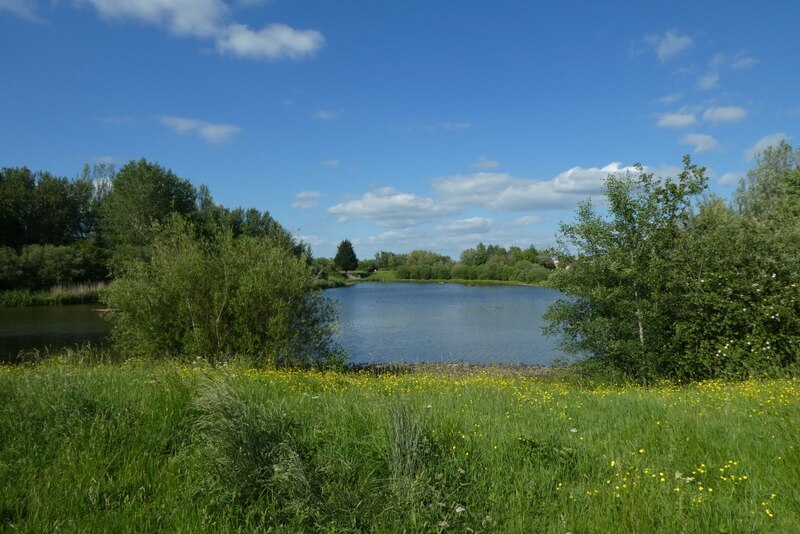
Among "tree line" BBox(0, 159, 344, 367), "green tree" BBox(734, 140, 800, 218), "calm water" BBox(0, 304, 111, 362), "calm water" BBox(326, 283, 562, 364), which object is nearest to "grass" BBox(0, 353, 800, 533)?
"tree line" BBox(0, 159, 344, 367)

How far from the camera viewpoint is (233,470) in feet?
13.2

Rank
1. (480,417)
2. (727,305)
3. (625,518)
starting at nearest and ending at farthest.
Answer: (625,518)
(480,417)
(727,305)

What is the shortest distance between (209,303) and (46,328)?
22199 millimetres

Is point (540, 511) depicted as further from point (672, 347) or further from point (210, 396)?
point (672, 347)

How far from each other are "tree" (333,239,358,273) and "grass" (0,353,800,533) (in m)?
132

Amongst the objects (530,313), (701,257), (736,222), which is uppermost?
(736,222)

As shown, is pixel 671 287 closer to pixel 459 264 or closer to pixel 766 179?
pixel 766 179

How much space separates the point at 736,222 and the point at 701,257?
6.08ft

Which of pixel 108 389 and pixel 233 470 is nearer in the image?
pixel 233 470

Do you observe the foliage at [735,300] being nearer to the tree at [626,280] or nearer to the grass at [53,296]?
the tree at [626,280]

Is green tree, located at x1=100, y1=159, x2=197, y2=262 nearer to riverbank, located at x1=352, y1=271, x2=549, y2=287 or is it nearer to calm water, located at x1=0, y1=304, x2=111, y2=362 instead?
calm water, located at x1=0, y1=304, x2=111, y2=362

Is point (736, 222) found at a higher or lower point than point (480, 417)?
higher

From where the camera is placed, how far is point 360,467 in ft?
13.9

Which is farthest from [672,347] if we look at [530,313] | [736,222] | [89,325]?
[89,325]
